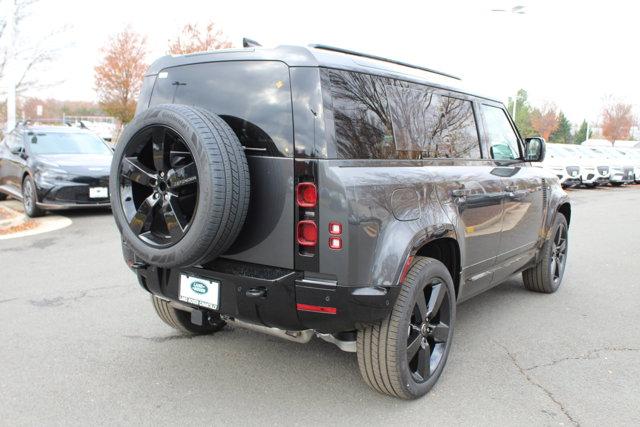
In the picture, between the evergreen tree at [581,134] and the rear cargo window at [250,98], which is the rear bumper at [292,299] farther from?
the evergreen tree at [581,134]

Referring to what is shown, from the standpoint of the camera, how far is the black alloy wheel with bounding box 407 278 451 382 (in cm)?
320

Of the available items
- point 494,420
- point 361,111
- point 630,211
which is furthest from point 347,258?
point 630,211

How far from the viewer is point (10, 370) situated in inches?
136

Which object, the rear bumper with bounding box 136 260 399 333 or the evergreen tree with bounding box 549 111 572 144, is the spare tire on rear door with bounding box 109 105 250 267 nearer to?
the rear bumper with bounding box 136 260 399 333

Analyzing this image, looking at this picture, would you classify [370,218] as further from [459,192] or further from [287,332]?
[459,192]

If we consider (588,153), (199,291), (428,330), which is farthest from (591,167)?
(199,291)

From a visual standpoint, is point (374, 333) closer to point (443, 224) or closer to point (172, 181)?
point (443, 224)

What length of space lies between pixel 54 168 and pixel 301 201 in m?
7.99

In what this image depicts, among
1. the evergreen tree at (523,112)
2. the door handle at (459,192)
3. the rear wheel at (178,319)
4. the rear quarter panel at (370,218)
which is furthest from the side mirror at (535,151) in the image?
the evergreen tree at (523,112)

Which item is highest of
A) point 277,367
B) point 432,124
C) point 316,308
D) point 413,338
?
point 432,124

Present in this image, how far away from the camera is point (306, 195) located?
9.03 feet

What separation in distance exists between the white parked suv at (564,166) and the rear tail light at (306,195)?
17.9 metres

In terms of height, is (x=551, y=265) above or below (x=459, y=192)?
below

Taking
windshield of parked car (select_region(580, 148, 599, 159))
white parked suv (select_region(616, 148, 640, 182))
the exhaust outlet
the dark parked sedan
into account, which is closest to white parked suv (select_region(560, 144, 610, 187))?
windshield of parked car (select_region(580, 148, 599, 159))
